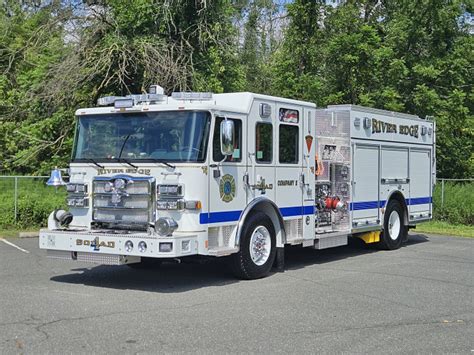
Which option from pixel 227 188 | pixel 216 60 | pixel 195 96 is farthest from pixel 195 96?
pixel 216 60

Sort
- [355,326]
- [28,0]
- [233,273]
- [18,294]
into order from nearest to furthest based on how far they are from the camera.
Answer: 1. [355,326]
2. [18,294]
3. [233,273]
4. [28,0]

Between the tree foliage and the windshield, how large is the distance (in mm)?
9315

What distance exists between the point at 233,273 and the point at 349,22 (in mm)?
17469

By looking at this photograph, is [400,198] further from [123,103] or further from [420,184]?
[123,103]

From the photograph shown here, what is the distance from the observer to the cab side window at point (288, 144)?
11.2m

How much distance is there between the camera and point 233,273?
10445 millimetres

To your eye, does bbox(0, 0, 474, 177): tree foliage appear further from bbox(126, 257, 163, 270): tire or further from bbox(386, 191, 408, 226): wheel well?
bbox(126, 257, 163, 270): tire

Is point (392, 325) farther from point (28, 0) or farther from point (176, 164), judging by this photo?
point (28, 0)

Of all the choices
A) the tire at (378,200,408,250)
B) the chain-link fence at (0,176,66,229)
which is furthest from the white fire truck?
the chain-link fence at (0,176,66,229)

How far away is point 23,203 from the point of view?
1772cm

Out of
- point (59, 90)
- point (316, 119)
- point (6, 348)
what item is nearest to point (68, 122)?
point (59, 90)

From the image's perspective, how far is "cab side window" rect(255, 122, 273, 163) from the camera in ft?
35.0

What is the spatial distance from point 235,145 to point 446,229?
11759 mm

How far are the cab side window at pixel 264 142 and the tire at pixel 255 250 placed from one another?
3.01 feet
